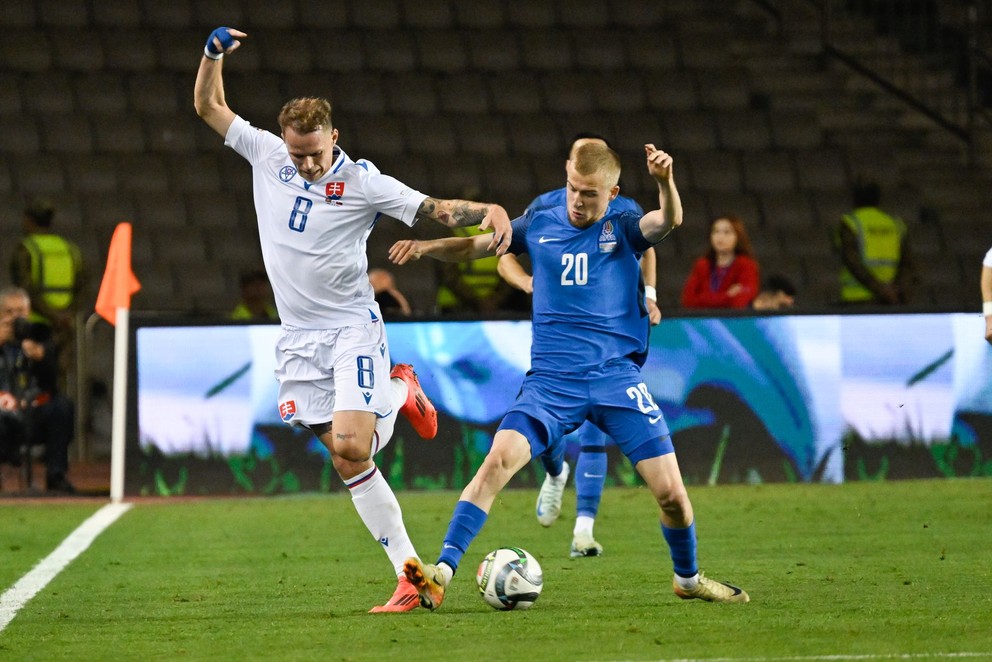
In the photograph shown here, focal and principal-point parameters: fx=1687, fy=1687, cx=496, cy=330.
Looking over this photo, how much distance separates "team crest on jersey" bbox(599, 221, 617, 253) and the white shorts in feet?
3.12

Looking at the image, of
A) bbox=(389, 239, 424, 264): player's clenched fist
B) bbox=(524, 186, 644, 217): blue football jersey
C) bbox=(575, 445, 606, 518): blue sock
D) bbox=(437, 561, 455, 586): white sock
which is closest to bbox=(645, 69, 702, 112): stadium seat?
bbox=(575, 445, 606, 518): blue sock

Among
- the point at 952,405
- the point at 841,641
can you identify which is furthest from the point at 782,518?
the point at 841,641

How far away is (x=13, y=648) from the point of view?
5.45 meters

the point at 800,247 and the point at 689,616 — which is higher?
the point at 800,247

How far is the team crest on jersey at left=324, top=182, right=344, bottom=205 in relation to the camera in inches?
256

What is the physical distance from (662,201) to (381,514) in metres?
1.64

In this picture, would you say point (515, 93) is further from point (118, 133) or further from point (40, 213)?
point (40, 213)

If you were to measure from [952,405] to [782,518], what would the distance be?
9.02 ft

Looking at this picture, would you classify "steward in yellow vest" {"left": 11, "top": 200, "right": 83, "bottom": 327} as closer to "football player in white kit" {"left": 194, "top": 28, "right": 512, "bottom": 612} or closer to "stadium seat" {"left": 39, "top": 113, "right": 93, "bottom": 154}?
"stadium seat" {"left": 39, "top": 113, "right": 93, "bottom": 154}

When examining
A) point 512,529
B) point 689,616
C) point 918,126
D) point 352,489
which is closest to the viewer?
point 689,616

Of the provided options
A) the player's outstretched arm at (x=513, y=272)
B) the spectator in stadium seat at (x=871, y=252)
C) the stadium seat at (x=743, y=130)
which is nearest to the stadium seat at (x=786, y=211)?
the stadium seat at (x=743, y=130)

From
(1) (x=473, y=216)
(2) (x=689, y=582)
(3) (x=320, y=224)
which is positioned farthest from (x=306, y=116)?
(2) (x=689, y=582)

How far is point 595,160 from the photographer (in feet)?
20.4

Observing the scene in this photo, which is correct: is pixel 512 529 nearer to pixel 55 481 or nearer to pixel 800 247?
pixel 55 481
